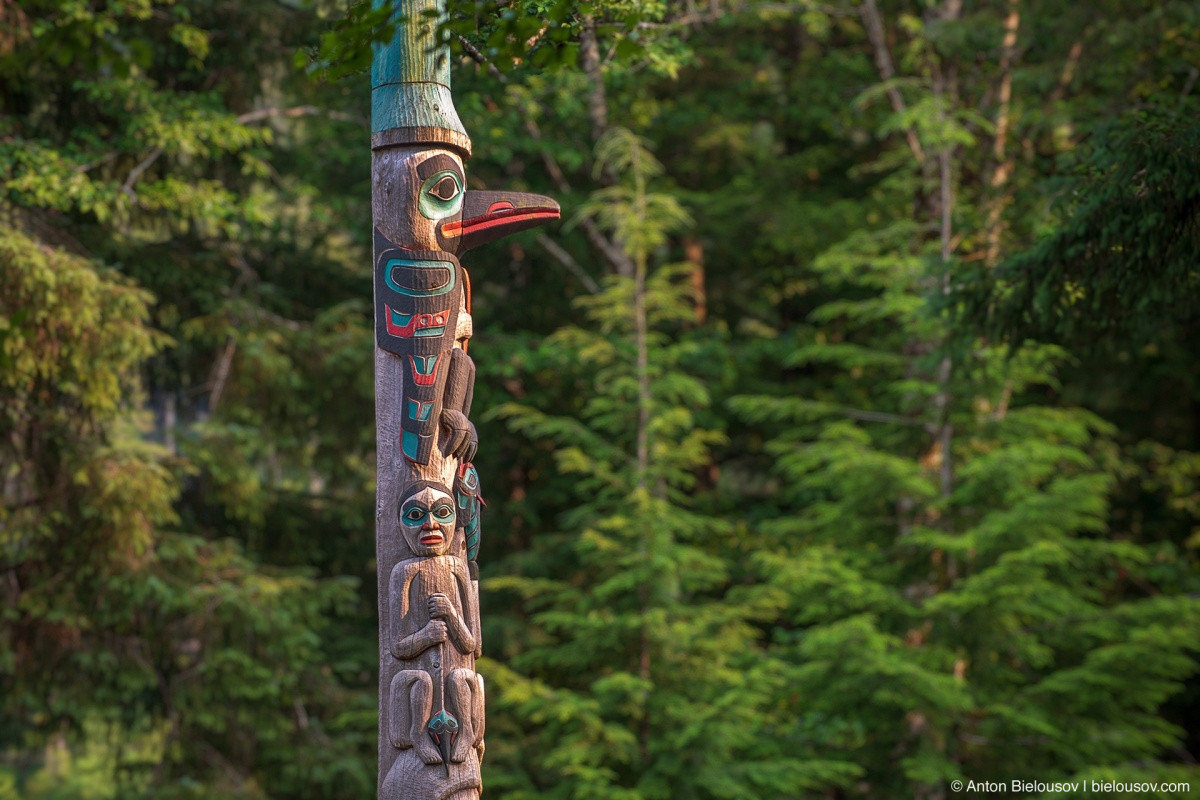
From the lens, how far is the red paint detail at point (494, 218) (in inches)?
228

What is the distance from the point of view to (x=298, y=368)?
1243 cm

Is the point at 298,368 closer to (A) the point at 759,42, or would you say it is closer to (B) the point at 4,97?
(B) the point at 4,97

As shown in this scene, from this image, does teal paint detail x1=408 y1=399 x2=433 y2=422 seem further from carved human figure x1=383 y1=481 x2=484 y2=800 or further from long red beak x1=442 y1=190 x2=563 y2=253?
long red beak x1=442 y1=190 x2=563 y2=253

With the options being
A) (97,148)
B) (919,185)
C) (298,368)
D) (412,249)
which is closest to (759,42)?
(919,185)

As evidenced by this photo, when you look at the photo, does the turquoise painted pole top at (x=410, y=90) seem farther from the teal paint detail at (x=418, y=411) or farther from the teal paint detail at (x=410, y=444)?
the teal paint detail at (x=410, y=444)

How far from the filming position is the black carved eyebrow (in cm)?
567

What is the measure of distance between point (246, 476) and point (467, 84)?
414 centimetres

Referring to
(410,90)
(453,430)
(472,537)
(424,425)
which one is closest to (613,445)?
(472,537)

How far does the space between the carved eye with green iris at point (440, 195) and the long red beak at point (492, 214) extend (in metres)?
0.06

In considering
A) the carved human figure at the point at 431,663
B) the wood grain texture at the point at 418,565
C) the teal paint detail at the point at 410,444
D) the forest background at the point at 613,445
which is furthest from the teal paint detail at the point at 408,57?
the forest background at the point at 613,445

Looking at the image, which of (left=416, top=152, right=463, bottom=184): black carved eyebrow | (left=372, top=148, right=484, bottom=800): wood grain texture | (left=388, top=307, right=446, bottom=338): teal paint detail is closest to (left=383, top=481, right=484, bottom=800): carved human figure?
(left=372, top=148, right=484, bottom=800): wood grain texture

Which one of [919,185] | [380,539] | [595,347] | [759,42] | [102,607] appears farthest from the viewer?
[759,42]

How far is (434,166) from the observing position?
568 centimetres

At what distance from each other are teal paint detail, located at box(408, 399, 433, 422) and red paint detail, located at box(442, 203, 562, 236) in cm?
81
